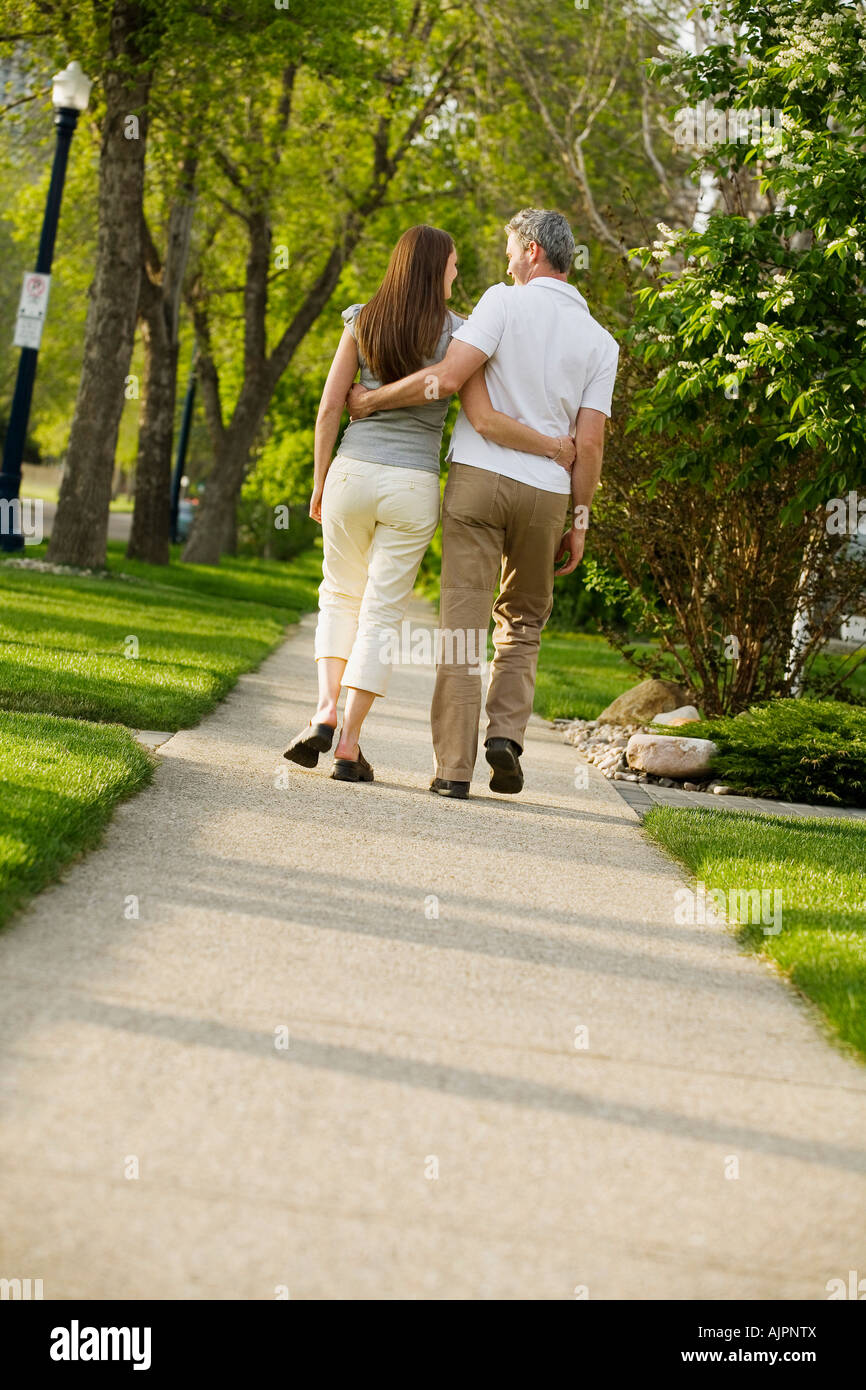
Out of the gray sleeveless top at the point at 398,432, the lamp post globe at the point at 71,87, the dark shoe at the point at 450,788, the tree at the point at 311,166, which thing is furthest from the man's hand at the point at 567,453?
the tree at the point at 311,166

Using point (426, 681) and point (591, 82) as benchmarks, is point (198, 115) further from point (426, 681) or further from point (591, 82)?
point (426, 681)

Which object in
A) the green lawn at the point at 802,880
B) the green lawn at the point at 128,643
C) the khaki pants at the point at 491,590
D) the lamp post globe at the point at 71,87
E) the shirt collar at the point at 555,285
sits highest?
the lamp post globe at the point at 71,87

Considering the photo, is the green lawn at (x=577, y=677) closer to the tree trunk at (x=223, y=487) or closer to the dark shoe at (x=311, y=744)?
the dark shoe at (x=311, y=744)

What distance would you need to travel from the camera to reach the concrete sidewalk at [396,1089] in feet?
8.32

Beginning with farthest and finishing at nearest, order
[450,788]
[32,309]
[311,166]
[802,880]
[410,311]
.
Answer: [311,166] → [32,309] → [450,788] → [410,311] → [802,880]

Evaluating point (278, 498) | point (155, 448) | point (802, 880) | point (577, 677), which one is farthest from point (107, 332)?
point (278, 498)

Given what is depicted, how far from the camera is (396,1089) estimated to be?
3.17 metres

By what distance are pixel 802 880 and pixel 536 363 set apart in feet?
7.86

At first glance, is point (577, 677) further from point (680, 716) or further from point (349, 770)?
point (349, 770)

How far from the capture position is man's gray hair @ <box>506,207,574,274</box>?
628 centimetres

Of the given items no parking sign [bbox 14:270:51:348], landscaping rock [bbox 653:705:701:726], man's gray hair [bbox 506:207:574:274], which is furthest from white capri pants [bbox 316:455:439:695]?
no parking sign [bbox 14:270:51:348]

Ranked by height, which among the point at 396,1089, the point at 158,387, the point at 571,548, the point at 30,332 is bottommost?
the point at 396,1089

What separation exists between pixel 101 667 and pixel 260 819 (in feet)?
10.7

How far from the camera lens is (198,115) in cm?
1639
